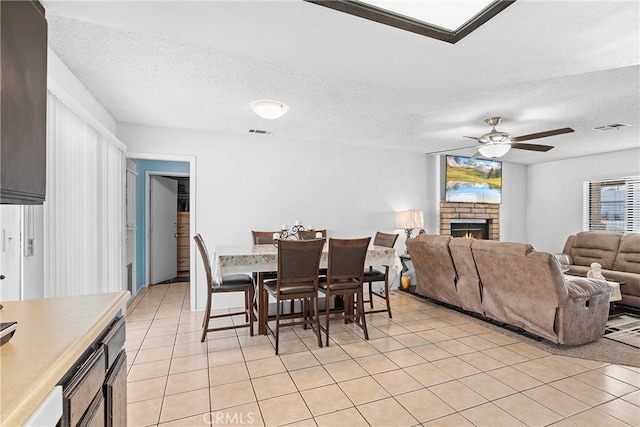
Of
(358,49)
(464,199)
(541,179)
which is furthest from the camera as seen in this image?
(541,179)

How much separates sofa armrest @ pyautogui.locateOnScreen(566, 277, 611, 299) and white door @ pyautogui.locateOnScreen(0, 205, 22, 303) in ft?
Result: 13.9

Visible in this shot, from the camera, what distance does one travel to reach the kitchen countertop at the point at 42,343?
701 millimetres

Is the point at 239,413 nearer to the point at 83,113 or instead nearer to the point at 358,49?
the point at 358,49

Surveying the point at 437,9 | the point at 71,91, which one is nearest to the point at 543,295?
the point at 437,9

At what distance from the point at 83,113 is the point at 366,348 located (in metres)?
3.22

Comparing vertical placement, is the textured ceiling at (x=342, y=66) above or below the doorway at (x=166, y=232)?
above

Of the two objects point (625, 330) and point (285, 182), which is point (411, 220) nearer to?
point (285, 182)

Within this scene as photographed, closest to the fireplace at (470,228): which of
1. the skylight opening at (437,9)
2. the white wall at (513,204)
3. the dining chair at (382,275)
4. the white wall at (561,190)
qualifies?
the white wall at (513,204)

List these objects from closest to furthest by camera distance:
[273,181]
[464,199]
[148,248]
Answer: [273,181] → [148,248] → [464,199]

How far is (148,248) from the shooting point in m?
5.60

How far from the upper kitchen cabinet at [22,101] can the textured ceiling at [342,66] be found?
1.44 ft

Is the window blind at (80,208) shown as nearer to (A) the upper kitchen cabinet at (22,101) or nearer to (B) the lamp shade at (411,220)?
(A) the upper kitchen cabinet at (22,101)

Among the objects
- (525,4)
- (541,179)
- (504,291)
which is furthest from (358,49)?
(541,179)

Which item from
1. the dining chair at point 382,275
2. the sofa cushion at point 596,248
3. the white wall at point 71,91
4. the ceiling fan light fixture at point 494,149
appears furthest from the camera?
the sofa cushion at point 596,248
